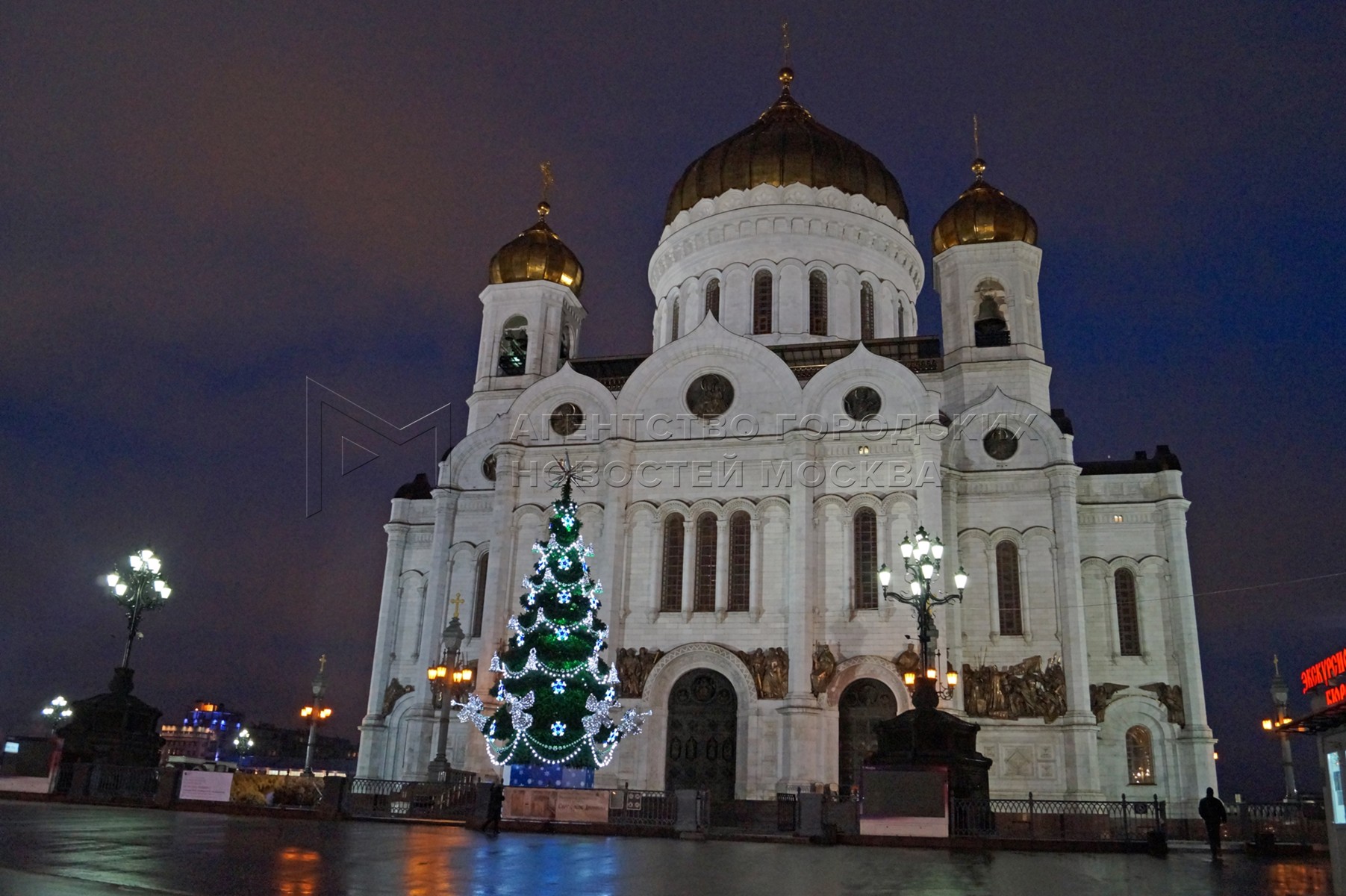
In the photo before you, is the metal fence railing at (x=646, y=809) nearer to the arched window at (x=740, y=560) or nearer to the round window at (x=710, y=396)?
the arched window at (x=740, y=560)

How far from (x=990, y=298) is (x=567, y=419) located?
14.3 metres

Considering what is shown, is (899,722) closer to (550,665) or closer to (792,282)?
(550,665)

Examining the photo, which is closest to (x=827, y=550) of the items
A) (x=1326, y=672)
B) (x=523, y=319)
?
(x=523, y=319)

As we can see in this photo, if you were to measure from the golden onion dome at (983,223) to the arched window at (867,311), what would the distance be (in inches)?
129

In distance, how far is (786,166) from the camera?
36812mm

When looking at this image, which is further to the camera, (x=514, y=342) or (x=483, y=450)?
(x=514, y=342)

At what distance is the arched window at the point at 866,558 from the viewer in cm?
2786

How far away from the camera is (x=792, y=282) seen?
117 feet

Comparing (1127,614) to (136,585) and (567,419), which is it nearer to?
(567,419)

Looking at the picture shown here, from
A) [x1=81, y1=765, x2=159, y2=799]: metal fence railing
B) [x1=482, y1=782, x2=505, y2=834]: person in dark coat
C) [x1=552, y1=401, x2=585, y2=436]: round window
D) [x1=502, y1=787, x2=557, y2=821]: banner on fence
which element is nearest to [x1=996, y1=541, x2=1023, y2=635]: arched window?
[x1=552, y1=401, x2=585, y2=436]: round window

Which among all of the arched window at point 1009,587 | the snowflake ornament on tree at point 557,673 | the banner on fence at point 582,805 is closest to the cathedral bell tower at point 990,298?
the arched window at point 1009,587

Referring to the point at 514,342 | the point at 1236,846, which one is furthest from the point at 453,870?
the point at 514,342

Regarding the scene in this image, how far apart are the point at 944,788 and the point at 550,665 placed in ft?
31.3

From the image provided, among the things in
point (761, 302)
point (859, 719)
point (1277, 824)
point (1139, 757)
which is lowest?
point (1277, 824)
